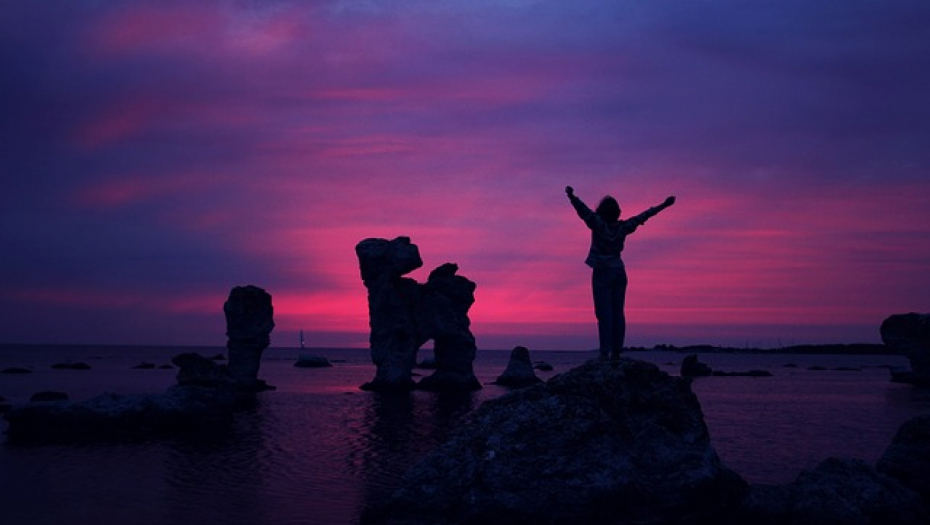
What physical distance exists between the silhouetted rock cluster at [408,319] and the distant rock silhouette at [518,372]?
19.5 ft

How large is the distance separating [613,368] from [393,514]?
4.22 metres

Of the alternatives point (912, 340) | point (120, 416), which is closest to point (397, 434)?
point (120, 416)

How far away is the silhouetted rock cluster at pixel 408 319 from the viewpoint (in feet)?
209

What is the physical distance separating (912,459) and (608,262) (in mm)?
7032

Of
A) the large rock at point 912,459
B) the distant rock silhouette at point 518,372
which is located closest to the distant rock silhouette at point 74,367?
the distant rock silhouette at point 518,372

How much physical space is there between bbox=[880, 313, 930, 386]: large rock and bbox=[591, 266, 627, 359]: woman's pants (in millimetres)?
75615

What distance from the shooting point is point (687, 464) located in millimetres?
13344

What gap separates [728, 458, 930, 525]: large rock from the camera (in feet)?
44.4

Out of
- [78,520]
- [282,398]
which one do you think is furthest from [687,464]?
[282,398]

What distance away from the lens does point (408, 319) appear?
6425 cm

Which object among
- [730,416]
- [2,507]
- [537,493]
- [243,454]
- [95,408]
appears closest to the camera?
[537,493]

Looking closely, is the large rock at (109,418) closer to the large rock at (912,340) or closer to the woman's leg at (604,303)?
the woman's leg at (604,303)

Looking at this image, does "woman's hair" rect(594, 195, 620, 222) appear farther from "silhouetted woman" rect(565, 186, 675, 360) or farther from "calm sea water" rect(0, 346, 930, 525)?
"calm sea water" rect(0, 346, 930, 525)

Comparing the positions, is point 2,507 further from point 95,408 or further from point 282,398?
point 282,398
